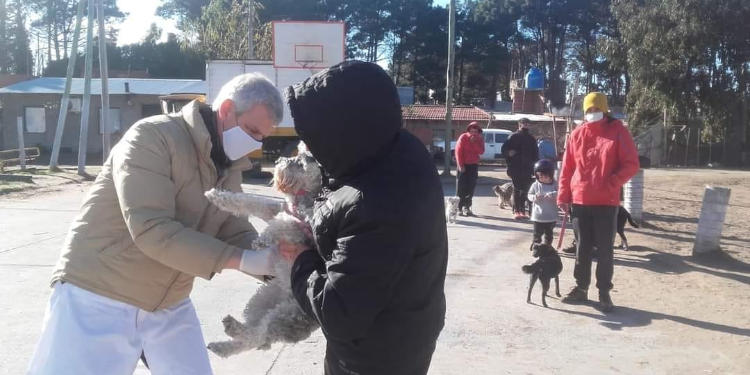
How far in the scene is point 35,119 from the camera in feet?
123

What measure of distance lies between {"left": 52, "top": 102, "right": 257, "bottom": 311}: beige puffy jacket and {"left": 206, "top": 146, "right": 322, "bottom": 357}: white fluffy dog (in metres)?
0.19

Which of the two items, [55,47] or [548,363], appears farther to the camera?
[55,47]

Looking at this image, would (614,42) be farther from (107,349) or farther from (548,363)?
(107,349)

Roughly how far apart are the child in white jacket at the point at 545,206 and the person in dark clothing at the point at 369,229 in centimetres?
755

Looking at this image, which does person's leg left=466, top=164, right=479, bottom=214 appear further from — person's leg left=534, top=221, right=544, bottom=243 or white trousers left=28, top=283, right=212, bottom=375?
white trousers left=28, top=283, right=212, bottom=375

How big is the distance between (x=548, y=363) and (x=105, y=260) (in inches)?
141

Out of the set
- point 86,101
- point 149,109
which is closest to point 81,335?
point 86,101

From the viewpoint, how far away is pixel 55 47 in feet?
229

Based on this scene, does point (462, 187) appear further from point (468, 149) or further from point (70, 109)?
point (70, 109)

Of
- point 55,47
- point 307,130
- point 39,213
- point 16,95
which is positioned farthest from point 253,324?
point 55,47

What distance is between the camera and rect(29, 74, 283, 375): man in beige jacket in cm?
245

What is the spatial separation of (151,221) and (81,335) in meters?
0.59

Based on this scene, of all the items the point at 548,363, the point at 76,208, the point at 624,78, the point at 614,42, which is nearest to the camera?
the point at 548,363

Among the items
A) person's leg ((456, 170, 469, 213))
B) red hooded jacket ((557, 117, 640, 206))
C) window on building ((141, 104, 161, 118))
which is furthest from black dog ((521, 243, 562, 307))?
window on building ((141, 104, 161, 118))
